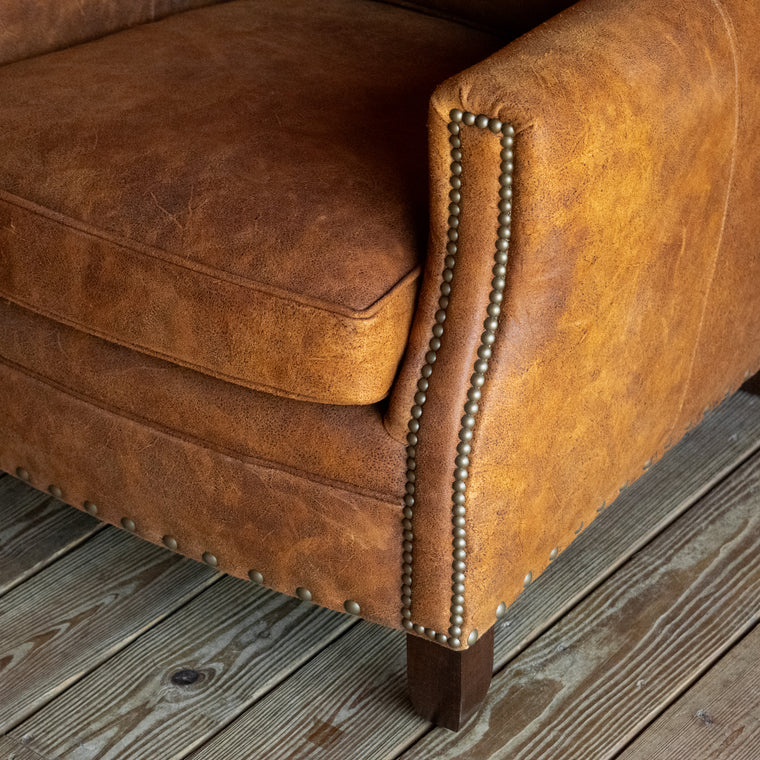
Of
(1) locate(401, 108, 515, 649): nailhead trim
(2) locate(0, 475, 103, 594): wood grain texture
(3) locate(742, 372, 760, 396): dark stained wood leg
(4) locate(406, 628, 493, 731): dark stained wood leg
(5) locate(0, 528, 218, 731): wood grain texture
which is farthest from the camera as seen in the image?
(3) locate(742, 372, 760, 396): dark stained wood leg

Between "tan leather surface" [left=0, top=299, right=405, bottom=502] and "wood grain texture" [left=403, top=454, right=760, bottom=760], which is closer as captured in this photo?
"tan leather surface" [left=0, top=299, right=405, bottom=502]

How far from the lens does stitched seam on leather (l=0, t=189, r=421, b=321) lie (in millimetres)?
893

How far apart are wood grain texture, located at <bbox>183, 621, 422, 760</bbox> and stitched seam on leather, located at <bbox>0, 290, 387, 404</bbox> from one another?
1.18 feet

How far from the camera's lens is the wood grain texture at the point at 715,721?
3.56 feet

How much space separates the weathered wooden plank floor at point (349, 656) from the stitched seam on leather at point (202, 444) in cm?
28

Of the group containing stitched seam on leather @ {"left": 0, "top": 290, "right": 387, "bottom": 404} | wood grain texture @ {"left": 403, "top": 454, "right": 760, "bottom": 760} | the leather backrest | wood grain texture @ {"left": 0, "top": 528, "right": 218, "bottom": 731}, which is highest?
the leather backrest

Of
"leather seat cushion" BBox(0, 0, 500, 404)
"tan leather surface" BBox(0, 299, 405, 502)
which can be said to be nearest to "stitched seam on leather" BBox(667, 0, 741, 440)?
"leather seat cushion" BBox(0, 0, 500, 404)

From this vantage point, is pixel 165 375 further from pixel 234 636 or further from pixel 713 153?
pixel 713 153

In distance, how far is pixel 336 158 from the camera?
1028 millimetres

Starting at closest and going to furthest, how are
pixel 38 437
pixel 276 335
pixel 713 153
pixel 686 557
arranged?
pixel 276 335 < pixel 713 153 < pixel 38 437 < pixel 686 557

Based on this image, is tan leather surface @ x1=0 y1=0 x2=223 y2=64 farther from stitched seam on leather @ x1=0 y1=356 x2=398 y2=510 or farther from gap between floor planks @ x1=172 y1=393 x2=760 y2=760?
gap between floor planks @ x1=172 y1=393 x2=760 y2=760

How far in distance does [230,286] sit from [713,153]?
1.50 ft

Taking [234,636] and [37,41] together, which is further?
[37,41]

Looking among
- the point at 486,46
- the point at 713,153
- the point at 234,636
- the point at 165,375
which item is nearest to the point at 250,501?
the point at 165,375
